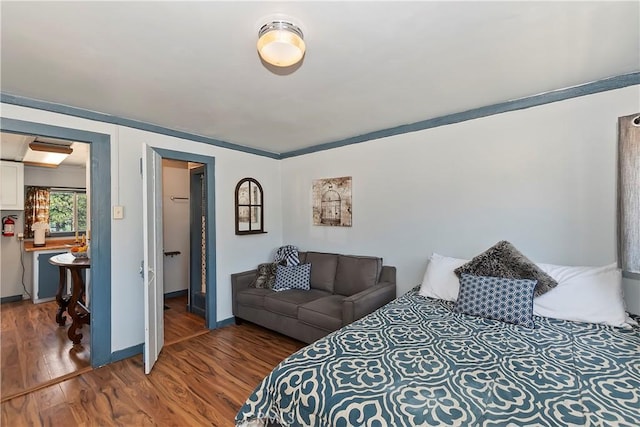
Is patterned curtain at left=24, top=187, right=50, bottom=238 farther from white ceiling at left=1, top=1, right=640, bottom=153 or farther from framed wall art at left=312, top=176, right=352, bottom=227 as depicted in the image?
framed wall art at left=312, top=176, right=352, bottom=227

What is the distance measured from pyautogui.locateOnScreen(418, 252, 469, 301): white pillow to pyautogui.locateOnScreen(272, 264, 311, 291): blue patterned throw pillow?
1481 mm

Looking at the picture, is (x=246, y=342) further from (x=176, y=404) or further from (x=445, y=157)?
(x=445, y=157)

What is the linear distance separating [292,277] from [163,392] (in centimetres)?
171

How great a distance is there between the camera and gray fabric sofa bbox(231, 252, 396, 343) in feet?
9.02

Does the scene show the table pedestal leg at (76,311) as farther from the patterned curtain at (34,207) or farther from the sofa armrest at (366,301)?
the sofa armrest at (366,301)

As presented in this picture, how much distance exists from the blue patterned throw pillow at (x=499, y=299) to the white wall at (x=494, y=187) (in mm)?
552

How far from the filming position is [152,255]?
103 inches

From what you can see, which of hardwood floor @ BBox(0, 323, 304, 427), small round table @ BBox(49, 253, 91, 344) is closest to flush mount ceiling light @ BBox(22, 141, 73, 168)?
small round table @ BBox(49, 253, 91, 344)

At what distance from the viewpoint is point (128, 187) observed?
2824mm

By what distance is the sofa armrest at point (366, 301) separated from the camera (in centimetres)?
258

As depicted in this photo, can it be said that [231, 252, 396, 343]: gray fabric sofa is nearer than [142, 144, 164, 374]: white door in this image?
No

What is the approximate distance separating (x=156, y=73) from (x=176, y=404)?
2.38 m

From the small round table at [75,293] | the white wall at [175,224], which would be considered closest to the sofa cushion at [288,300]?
the small round table at [75,293]

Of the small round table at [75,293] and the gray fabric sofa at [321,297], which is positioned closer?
the gray fabric sofa at [321,297]
